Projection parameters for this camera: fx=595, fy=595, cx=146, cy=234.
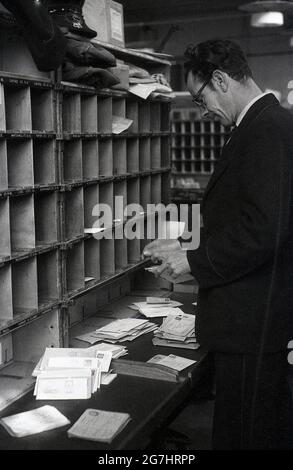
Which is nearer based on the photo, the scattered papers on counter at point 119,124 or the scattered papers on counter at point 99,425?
the scattered papers on counter at point 99,425

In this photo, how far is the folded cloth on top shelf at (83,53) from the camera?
2608 millimetres

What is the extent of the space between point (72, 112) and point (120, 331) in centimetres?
111

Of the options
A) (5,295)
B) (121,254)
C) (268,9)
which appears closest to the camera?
(5,295)

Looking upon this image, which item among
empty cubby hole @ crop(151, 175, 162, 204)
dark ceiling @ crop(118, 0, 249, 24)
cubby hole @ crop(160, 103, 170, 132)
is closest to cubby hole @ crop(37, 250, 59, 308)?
empty cubby hole @ crop(151, 175, 162, 204)

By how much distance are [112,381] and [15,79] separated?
1239 mm

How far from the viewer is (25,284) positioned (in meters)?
2.45

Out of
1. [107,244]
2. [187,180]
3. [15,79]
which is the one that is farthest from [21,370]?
[187,180]

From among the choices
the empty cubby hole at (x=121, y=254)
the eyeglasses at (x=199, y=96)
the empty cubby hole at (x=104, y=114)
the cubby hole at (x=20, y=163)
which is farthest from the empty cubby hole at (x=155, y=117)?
the cubby hole at (x=20, y=163)

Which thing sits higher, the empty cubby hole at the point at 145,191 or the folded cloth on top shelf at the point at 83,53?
the folded cloth on top shelf at the point at 83,53

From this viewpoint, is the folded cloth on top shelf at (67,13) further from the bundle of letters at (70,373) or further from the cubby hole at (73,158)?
the bundle of letters at (70,373)

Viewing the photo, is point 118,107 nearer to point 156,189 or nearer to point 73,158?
point 73,158

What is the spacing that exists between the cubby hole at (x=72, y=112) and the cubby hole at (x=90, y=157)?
0.61ft

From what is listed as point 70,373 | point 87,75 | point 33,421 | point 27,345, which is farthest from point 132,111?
point 33,421

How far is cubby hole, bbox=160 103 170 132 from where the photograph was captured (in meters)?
3.69
